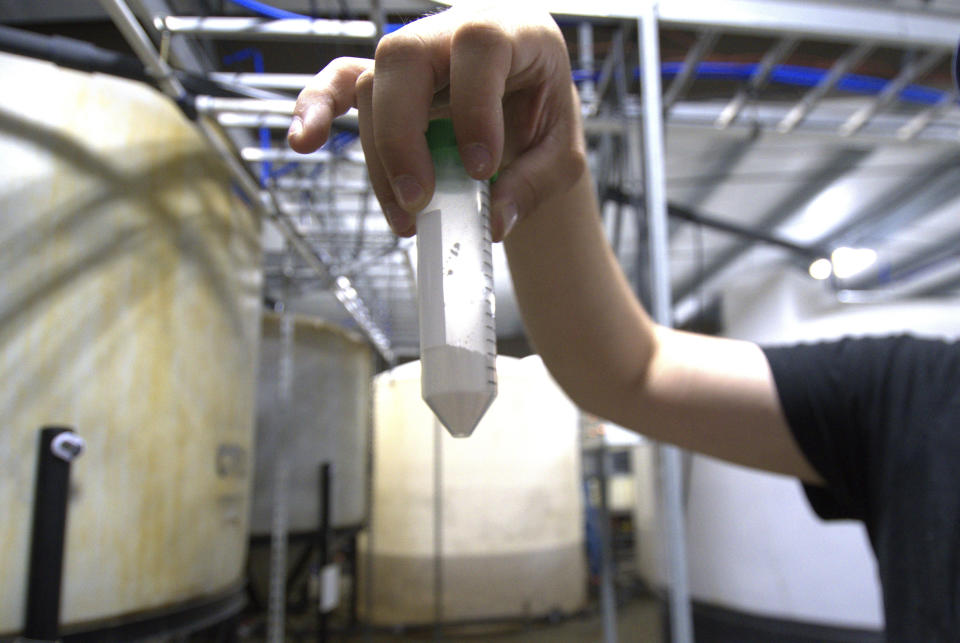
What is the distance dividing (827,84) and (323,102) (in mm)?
737

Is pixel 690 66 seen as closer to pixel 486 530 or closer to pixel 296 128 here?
pixel 296 128

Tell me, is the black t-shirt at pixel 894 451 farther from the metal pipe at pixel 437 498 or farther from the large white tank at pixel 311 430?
the large white tank at pixel 311 430

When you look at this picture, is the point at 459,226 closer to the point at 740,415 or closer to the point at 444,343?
the point at 444,343

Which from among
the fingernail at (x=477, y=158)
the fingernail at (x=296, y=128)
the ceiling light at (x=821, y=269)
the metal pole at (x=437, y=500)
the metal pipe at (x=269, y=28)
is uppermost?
the ceiling light at (x=821, y=269)

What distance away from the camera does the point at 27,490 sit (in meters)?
0.65

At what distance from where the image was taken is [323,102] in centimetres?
15

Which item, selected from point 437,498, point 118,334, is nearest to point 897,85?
point 437,498

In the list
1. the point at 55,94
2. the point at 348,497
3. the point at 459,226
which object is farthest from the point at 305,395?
the point at 459,226

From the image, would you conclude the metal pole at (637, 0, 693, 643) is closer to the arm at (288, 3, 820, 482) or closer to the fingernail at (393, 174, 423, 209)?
the arm at (288, 3, 820, 482)

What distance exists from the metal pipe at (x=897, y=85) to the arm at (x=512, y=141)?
0.54 metres

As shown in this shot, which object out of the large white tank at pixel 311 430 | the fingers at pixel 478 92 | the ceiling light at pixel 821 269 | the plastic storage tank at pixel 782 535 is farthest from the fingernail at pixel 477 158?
the ceiling light at pixel 821 269

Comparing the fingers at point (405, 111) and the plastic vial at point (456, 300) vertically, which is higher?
the fingers at point (405, 111)

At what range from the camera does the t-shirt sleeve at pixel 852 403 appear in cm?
51

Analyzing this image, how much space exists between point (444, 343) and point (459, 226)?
0.03 m
